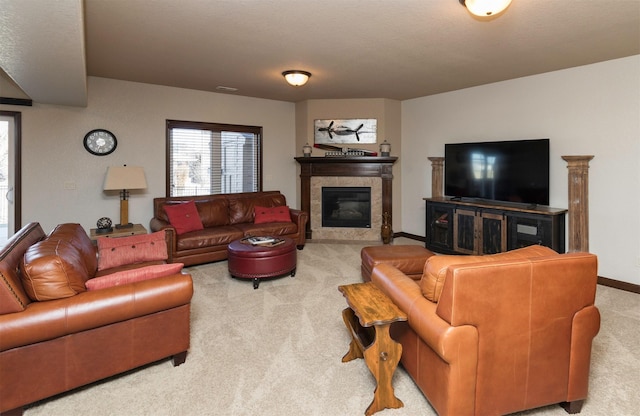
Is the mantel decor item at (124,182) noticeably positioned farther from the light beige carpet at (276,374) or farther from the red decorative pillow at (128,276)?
the red decorative pillow at (128,276)

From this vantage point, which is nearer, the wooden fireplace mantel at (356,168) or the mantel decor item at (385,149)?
the mantel decor item at (385,149)

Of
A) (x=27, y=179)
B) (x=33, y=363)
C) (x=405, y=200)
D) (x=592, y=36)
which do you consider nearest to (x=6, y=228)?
(x=27, y=179)

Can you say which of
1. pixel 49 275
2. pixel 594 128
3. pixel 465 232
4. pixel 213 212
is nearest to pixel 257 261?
pixel 213 212

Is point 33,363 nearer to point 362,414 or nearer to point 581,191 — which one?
point 362,414

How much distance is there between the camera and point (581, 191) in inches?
166

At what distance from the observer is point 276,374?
2312 millimetres

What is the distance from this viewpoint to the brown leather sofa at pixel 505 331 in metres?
1.62

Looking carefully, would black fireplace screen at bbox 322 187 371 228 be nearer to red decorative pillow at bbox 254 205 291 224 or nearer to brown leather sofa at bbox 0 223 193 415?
red decorative pillow at bbox 254 205 291 224

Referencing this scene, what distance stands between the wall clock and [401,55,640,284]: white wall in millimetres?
5477

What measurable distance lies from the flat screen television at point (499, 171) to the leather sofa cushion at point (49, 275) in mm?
5008

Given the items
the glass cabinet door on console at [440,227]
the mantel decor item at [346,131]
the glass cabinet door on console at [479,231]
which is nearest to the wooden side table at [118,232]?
the mantel decor item at [346,131]

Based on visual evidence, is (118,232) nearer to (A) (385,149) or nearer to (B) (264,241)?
(B) (264,241)

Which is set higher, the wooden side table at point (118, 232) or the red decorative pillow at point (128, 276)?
the wooden side table at point (118, 232)

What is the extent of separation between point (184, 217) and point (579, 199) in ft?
17.0
